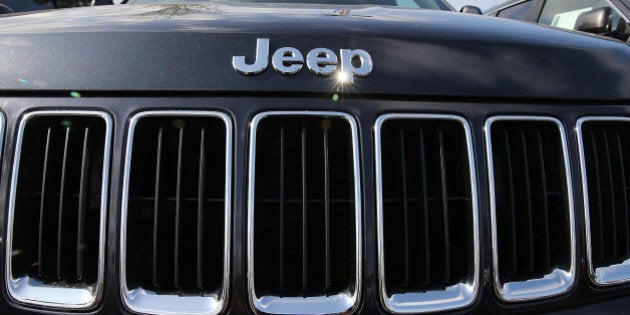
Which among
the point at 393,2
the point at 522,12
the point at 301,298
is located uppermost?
the point at 522,12

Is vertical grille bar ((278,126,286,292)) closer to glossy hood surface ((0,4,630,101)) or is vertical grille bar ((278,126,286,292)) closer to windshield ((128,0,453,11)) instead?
glossy hood surface ((0,4,630,101))

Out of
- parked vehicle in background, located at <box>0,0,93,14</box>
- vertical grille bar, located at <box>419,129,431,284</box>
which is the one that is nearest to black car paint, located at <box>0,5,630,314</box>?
vertical grille bar, located at <box>419,129,431,284</box>

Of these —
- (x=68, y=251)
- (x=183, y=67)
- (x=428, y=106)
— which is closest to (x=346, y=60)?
(x=428, y=106)

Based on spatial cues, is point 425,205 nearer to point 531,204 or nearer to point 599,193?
point 531,204

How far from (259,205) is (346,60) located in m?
0.41

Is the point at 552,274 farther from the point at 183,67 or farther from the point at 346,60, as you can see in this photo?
the point at 183,67

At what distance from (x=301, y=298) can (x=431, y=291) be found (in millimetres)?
319

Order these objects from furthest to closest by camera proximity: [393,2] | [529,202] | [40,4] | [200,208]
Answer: [40,4] → [393,2] → [529,202] → [200,208]

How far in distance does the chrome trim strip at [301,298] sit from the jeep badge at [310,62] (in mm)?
108

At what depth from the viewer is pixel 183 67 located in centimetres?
130

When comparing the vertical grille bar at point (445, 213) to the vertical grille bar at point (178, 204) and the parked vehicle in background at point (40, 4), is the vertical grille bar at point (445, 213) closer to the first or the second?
the vertical grille bar at point (178, 204)

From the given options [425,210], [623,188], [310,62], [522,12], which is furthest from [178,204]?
[522,12]

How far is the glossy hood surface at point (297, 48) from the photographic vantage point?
129cm

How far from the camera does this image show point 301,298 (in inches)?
49.8
